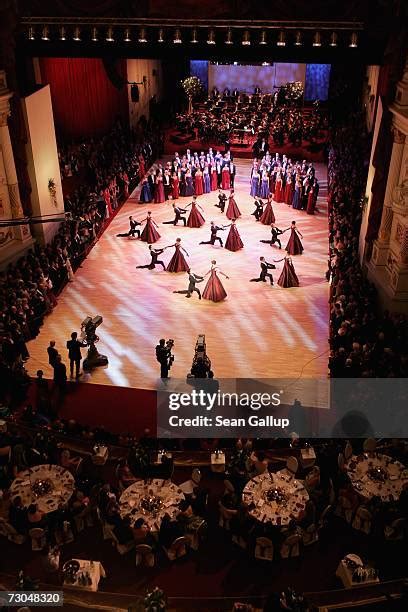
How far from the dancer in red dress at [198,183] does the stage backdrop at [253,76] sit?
12.2 m

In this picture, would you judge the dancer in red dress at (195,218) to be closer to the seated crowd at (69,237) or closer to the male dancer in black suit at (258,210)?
the male dancer in black suit at (258,210)

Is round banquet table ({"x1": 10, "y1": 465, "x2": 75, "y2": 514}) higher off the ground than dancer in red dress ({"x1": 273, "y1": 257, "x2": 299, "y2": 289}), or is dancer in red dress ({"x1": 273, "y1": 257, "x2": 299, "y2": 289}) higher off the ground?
round banquet table ({"x1": 10, "y1": 465, "x2": 75, "y2": 514})

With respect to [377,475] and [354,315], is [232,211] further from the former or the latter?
[377,475]

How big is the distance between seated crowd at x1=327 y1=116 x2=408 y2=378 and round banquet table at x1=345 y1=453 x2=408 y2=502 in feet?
5.79

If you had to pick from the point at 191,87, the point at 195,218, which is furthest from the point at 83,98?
the point at 195,218

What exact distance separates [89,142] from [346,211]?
1114cm

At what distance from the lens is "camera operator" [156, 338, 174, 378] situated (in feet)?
34.5

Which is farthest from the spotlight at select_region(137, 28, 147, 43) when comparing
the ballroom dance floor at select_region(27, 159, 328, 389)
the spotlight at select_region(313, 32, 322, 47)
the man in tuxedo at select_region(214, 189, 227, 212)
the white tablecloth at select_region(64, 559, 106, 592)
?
the white tablecloth at select_region(64, 559, 106, 592)

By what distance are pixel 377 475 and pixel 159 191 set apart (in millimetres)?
13543

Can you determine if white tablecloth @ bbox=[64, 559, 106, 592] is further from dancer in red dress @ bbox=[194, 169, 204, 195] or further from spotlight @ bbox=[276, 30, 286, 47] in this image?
dancer in red dress @ bbox=[194, 169, 204, 195]

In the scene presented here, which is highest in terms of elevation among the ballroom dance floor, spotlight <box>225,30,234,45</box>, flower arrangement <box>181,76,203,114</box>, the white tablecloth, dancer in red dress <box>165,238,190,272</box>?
spotlight <box>225,30,234,45</box>

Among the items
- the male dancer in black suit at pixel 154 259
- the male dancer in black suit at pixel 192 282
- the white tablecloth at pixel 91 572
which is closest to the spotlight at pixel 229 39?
the male dancer in black suit at pixel 192 282

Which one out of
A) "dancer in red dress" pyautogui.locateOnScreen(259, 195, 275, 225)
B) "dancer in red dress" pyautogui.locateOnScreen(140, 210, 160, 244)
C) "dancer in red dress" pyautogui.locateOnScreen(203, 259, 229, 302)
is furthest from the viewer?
"dancer in red dress" pyautogui.locateOnScreen(259, 195, 275, 225)

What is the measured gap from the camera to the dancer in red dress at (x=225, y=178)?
798 inches
